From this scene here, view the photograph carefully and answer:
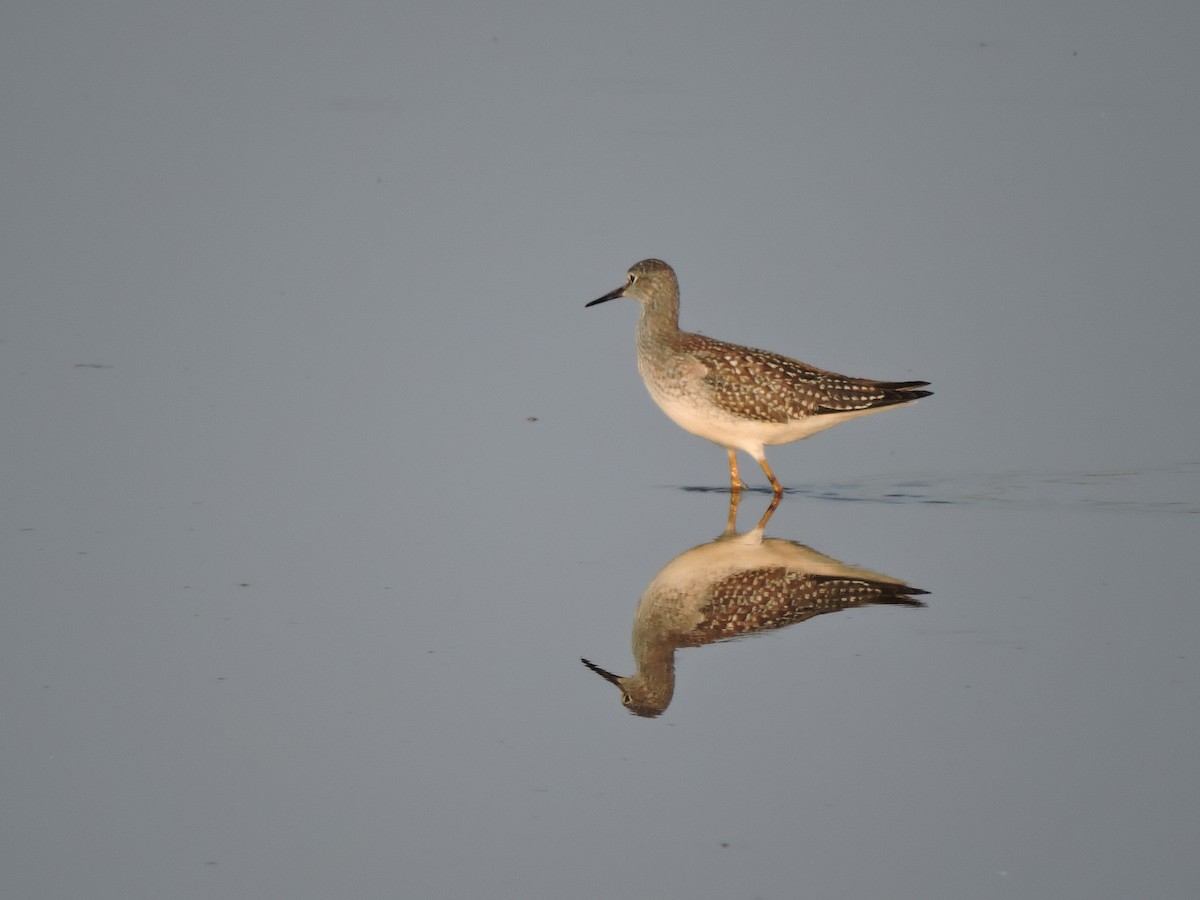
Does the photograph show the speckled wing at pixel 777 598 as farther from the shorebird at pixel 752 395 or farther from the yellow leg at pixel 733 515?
the shorebird at pixel 752 395

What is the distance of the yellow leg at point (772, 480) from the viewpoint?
429 inches

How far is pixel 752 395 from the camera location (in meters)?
11.1

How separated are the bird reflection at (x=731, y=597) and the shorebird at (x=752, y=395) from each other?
175cm

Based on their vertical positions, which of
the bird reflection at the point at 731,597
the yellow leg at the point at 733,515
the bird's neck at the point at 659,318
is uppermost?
the bird's neck at the point at 659,318

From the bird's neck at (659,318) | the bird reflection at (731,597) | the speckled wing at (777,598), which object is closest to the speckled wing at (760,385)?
the bird's neck at (659,318)

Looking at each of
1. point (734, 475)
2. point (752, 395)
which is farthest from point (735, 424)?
point (734, 475)

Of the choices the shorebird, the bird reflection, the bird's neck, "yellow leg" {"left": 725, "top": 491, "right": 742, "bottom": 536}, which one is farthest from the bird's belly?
the bird reflection

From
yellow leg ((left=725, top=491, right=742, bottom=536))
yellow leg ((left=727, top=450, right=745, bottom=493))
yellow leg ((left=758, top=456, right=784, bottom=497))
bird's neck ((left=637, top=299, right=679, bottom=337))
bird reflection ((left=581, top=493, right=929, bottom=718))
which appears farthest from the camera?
bird's neck ((left=637, top=299, right=679, bottom=337))

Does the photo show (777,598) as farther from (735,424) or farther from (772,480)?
(735,424)

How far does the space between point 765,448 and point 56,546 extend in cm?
523

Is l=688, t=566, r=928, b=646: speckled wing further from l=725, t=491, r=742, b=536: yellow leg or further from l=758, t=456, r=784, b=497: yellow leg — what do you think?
l=758, t=456, r=784, b=497: yellow leg

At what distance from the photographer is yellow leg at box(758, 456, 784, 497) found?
10891 millimetres

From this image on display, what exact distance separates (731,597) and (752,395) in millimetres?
2856

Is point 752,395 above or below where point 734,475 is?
above
